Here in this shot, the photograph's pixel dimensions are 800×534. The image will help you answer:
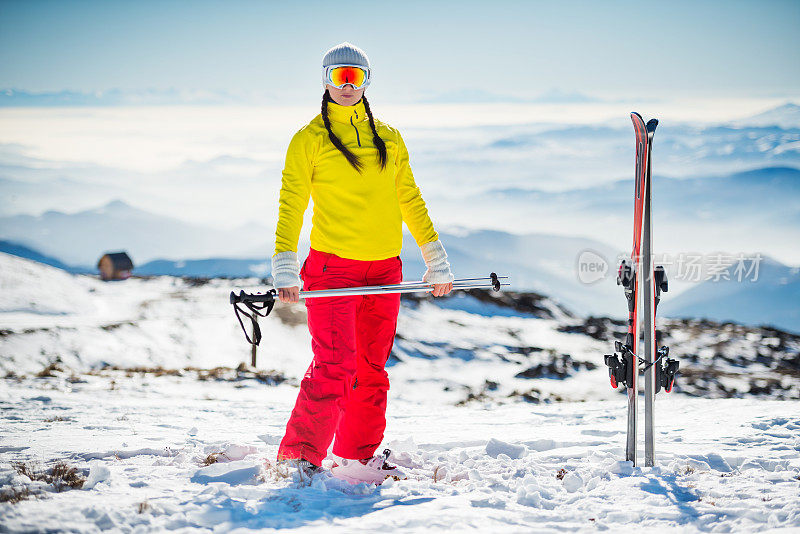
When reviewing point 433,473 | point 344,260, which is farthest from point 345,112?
point 433,473

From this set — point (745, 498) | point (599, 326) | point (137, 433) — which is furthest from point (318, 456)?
point (599, 326)

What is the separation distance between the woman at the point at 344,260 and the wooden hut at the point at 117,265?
38.5m

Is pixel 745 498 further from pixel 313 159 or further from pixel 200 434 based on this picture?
pixel 200 434

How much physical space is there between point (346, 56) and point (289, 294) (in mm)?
1547

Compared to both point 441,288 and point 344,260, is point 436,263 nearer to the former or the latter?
point 441,288

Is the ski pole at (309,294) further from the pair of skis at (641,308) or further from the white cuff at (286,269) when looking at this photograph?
the pair of skis at (641,308)

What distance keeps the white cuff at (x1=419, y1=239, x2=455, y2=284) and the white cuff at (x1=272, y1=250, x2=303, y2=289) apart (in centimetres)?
93

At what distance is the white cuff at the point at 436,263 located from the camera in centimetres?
452

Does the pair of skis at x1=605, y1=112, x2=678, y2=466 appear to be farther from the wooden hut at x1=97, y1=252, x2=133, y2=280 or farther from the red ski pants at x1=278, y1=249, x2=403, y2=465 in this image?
the wooden hut at x1=97, y1=252, x2=133, y2=280

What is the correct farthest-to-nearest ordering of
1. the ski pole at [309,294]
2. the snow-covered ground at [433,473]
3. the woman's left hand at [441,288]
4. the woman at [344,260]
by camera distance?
the woman's left hand at [441,288]
the woman at [344,260]
the ski pole at [309,294]
the snow-covered ground at [433,473]

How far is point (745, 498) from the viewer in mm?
3852

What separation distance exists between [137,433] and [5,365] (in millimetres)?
6672

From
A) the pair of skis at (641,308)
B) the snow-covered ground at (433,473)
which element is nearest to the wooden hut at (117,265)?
the snow-covered ground at (433,473)

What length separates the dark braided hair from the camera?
4.10 metres
